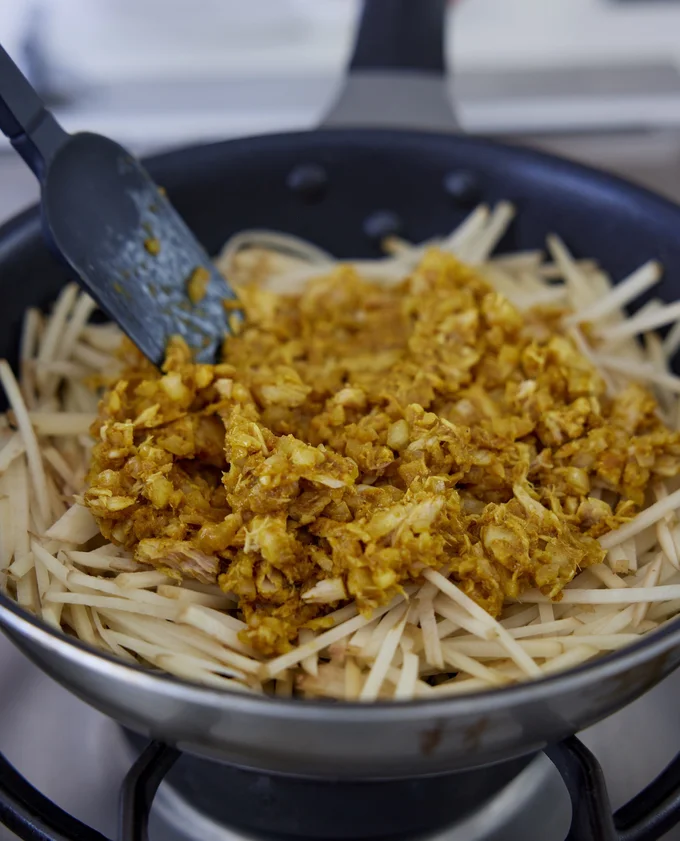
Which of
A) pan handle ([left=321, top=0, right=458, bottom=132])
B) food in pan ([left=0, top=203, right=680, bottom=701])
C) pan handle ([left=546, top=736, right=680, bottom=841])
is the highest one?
pan handle ([left=321, top=0, right=458, bottom=132])

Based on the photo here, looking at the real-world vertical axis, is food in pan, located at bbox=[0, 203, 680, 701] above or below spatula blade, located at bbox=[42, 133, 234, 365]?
below

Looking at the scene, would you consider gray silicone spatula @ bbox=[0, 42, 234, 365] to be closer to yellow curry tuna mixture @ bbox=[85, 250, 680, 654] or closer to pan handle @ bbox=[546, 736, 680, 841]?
yellow curry tuna mixture @ bbox=[85, 250, 680, 654]

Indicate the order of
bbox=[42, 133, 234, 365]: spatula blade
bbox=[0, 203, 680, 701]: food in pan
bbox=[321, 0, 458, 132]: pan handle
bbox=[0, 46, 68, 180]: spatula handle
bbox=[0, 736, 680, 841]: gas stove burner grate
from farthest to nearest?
bbox=[321, 0, 458, 132]: pan handle → bbox=[42, 133, 234, 365]: spatula blade → bbox=[0, 46, 68, 180]: spatula handle → bbox=[0, 203, 680, 701]: food in pan → bbox=[0, 736, 680, 841]: gas stove burner grate

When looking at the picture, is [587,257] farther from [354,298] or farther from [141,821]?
[141,821]

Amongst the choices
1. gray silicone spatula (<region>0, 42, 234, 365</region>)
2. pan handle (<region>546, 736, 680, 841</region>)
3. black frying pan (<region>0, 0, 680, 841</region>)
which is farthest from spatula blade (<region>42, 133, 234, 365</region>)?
pan handle (<region>546, 736, 680, 841</region>)

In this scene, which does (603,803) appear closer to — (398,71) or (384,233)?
(384,233)

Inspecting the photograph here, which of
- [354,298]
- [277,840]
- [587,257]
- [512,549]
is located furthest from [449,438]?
[587,257]

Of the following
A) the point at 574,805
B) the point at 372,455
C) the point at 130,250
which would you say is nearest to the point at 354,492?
the point at 372,455
